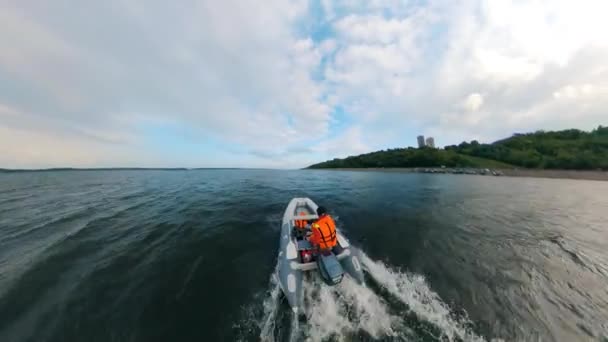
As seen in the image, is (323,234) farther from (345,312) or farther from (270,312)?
(270,312)

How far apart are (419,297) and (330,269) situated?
97.9 inches

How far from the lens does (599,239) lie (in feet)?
25.8

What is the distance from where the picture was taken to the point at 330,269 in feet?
14.9

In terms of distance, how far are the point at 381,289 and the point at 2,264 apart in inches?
487

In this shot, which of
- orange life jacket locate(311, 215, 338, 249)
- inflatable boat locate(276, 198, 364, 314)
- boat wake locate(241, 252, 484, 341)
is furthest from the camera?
orange life jacket locate(311, 215, 338, 249)

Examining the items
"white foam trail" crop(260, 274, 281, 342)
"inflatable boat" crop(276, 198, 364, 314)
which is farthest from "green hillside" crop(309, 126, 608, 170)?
"white foam trail" crop(260, 274, 281, 342)

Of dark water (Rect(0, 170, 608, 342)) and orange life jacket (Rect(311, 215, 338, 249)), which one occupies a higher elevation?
orange life jacket (Rect(311, 215, 338, 249))

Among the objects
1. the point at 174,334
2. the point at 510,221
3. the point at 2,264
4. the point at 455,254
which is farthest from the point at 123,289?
the point at 510,221

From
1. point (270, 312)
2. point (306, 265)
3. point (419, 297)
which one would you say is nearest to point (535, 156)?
point (419, 297)

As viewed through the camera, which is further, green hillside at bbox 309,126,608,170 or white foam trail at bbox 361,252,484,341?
green hillside at bbox 309,126,608,170

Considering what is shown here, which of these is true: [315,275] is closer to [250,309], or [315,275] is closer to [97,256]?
[250,309]

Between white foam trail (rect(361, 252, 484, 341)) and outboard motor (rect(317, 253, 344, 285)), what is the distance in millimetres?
1571

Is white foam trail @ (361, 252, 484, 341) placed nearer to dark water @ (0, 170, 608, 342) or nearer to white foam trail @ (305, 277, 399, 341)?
dark water @ (0, 170, 608, 342)

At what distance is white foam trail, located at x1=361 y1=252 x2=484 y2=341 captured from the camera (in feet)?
12.7
